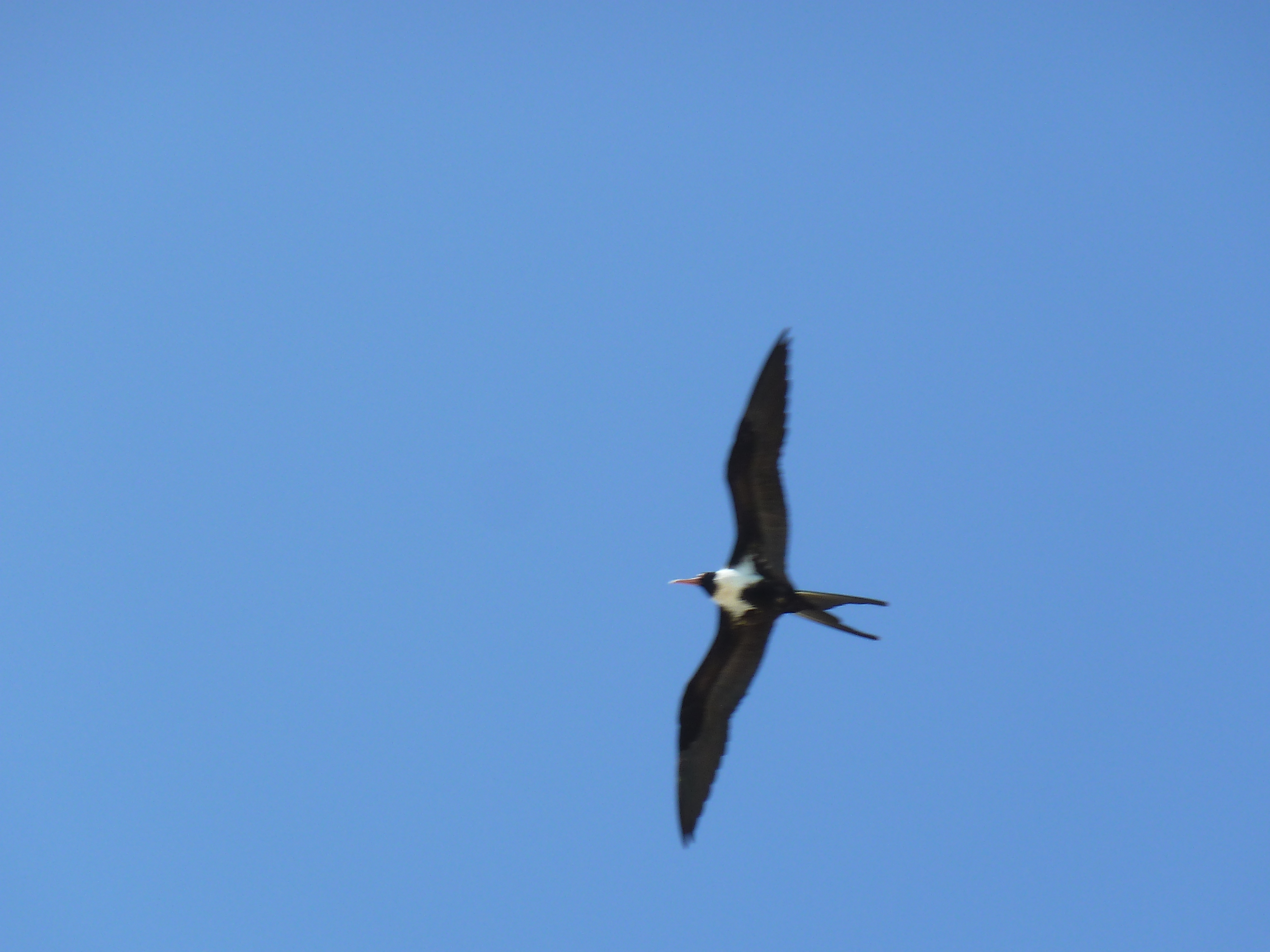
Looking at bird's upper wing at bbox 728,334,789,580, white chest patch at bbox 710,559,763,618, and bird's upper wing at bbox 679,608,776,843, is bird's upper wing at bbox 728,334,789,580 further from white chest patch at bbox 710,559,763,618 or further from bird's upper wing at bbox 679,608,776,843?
bird's upper wing at bbox 679,608,776,843

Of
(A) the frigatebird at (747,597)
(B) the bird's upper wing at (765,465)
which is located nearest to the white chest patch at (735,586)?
(A) the frigatebird at (747,597)

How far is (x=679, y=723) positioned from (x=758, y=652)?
1021 mm

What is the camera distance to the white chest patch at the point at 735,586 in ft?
27.6

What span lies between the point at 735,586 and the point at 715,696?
1.11 metres

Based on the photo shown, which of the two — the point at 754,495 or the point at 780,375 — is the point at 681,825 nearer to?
the point at 754,495

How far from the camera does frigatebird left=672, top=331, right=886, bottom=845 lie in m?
8.01

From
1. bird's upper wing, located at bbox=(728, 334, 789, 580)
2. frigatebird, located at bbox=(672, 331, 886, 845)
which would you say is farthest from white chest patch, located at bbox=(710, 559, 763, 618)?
bird's upper wing, located at bbox=(728, 334, 789, 580)

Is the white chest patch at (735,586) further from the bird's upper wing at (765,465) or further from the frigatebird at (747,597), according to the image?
the bird's upper wing at (765,465)

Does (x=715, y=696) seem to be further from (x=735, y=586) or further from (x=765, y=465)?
(x=765, y=465)

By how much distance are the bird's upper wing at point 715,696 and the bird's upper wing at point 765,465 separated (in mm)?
742

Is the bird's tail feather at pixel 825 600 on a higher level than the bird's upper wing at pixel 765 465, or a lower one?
lower

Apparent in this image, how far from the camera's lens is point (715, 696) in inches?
341

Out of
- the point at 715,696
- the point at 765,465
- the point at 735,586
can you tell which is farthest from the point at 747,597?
the point at 765,465

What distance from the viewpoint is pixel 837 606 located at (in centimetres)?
789
